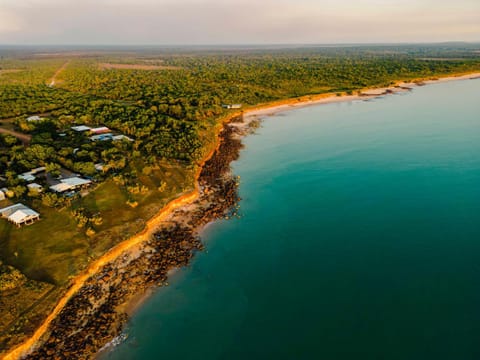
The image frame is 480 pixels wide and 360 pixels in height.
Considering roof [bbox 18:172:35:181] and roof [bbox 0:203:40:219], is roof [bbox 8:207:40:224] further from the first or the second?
roof [bbox 18:172:35:181]

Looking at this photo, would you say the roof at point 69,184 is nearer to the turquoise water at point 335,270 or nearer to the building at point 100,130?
the turquoise water at point 335,270

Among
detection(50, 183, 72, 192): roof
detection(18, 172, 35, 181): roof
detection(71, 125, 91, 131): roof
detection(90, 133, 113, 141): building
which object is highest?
detection(71, 125, 91, 131): roof

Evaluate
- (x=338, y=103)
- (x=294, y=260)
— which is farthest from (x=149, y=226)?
(x=338, y=103)

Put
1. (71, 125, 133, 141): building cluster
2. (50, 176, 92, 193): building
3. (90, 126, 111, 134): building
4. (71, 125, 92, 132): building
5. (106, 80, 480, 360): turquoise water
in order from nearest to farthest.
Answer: (106, 80, 480, 360): turquoise water, (50, 176, 92, 193): building, (71, 125, 133, 141): building cluster, (90, 126, 111, 134): building, (71, 125, 92, 132): building

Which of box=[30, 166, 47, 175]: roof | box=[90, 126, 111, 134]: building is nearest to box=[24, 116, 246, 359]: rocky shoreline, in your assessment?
box=[30, 166, 47, 175]: roof

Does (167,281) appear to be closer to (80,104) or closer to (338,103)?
(80,104)

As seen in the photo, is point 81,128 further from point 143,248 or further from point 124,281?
point 124,281

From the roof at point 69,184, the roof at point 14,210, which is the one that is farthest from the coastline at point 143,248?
the roof at point 69,184
